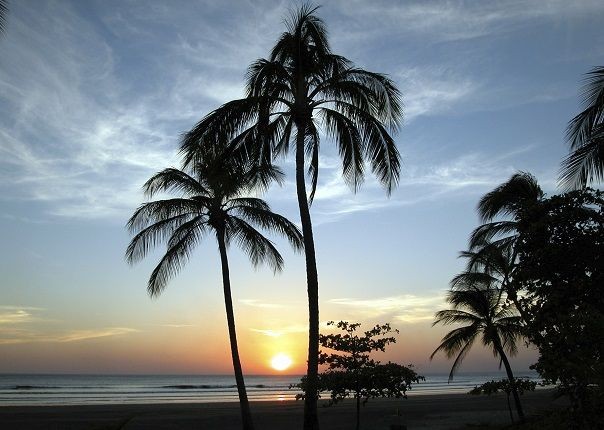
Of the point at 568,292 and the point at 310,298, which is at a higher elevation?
the point at 310,298

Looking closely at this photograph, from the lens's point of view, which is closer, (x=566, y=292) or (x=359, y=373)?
(x=566, y=292)

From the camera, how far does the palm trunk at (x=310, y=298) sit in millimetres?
11922

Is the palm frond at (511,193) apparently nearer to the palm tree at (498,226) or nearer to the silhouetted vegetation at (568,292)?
the palm tree at (498,226)

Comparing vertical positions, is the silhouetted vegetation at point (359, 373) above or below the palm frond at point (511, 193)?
below

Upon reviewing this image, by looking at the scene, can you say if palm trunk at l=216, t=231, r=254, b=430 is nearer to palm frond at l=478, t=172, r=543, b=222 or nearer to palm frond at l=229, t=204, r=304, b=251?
palm frond at l=229, t=204, r=304, b=251

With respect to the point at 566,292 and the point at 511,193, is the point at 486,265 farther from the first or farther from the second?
the point at 566,292

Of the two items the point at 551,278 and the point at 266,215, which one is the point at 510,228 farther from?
the point at 551,278

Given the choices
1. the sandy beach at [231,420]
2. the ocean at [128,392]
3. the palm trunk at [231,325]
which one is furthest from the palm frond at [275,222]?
the ocean at [128,392]

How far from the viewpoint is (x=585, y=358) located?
5379 millimetres

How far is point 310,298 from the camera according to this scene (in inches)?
497

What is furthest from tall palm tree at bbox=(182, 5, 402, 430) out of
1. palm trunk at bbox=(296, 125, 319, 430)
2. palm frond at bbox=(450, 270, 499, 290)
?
palm frond at bbox=(450, 270, 499, 290)

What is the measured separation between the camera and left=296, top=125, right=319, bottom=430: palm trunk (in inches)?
469

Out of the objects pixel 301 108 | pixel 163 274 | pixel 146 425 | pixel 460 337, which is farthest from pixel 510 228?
pixel 146 425

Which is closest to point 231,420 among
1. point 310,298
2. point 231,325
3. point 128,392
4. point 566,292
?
point 231,325
